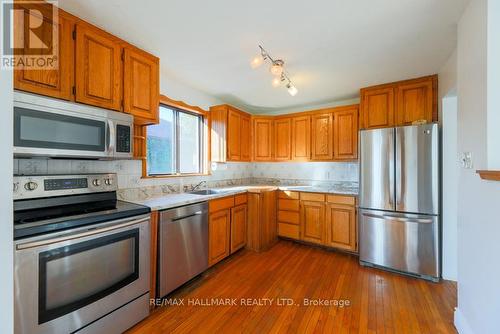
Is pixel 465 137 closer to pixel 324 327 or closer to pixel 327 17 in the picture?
pixel 327 17

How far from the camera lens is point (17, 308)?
1.12 metres

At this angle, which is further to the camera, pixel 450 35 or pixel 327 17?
pixel 450 35

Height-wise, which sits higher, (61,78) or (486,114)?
(61,78)

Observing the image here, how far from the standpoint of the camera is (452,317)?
1764 mm

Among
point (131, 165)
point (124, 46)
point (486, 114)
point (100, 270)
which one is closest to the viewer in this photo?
point (486, 114)

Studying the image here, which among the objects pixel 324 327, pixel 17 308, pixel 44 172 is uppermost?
pixel 44 172

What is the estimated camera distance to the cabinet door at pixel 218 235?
8.20 ft

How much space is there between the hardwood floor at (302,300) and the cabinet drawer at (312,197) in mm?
829

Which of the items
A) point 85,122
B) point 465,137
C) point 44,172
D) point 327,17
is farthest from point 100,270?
point 465,137

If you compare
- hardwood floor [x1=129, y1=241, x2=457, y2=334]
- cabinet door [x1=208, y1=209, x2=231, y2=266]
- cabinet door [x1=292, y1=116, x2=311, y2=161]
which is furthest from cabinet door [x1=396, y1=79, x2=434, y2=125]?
cabinet door [x1=208, y1=209, x2=231, y2=266]

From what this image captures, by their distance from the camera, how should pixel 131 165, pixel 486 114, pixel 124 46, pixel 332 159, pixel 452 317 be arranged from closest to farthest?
pixel 486 114 → pixel 452 317 → pixel 124 46 → pixel 131 165 → pixel 332 159

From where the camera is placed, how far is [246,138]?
3.86 m

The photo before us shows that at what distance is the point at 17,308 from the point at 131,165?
4.55 feet

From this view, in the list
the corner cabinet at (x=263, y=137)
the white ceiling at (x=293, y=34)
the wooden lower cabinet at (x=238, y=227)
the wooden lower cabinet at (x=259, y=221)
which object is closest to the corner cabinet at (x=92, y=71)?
the white ceiling at (x=293, y=34)
